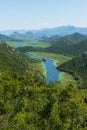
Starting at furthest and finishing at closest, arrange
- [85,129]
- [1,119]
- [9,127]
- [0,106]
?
[0,106] < [85,129] < [1,119] < [9,127]

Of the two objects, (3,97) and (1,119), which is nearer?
(1,119)

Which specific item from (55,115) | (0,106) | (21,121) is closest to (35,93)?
(0,106)

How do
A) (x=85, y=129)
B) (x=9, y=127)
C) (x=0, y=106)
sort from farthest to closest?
(x=0, y=106) → (x=85, y=129) → (x=9, y=127)

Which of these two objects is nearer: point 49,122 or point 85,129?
point 49,122

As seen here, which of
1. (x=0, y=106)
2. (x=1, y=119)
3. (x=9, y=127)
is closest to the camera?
(x=9, y=127)

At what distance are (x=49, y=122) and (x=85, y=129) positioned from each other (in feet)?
36.8

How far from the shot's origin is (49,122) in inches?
2731

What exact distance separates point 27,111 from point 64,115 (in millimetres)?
9305

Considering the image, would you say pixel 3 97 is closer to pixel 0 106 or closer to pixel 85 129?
pixel 0 106

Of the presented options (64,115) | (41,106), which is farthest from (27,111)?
(64,115)

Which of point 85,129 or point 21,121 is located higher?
point 21,121

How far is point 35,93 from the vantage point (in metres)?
94.8

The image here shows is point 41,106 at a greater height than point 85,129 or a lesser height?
greater

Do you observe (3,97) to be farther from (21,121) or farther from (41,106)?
(21,121)
